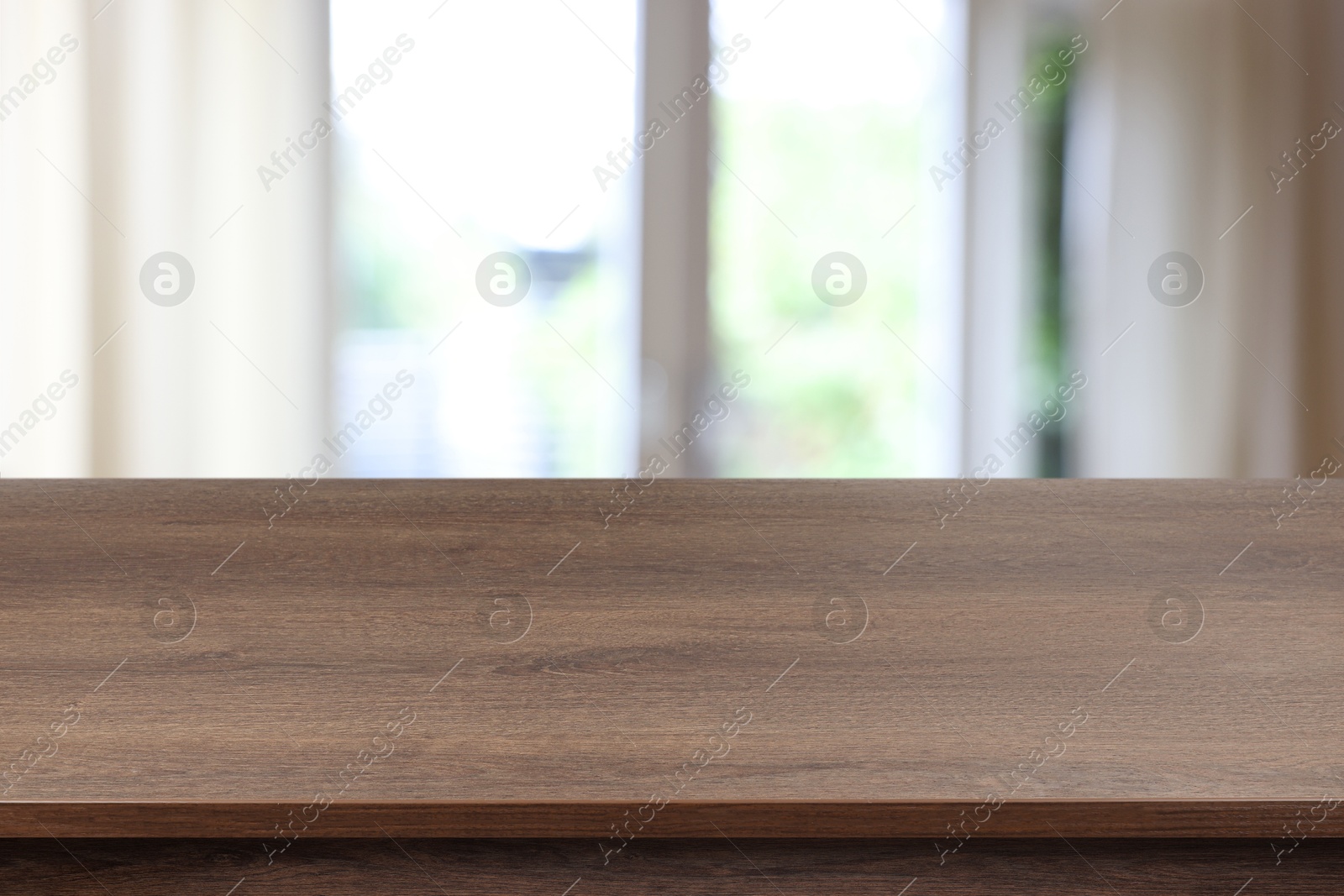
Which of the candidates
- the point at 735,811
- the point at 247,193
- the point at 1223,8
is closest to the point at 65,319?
the point at 247,193

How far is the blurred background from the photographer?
1.14 m

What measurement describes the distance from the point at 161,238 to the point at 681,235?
0.65m

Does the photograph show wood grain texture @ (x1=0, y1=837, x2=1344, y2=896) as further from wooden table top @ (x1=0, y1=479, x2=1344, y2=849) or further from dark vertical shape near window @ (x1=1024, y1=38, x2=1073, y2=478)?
dark vertical shape near window @ (x1=1024, y1=38, x2=1073, y2=478)

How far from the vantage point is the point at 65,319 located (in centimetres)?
109

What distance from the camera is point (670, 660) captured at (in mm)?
694

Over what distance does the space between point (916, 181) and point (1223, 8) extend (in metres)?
0.47

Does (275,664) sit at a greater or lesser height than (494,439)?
lesser

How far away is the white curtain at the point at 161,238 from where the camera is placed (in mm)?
1090

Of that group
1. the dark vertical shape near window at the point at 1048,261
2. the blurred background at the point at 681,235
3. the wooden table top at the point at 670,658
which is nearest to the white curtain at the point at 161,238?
the blurred background at the point at 681,235

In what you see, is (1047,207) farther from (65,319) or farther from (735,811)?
(65,319)

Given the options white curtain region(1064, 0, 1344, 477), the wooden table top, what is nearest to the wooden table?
the wooden table top

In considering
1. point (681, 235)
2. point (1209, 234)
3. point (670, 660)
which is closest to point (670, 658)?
point (670, 660)

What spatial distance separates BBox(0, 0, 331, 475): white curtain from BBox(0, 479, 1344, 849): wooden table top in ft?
1.01

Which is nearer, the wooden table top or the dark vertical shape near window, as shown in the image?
the wooden table top
